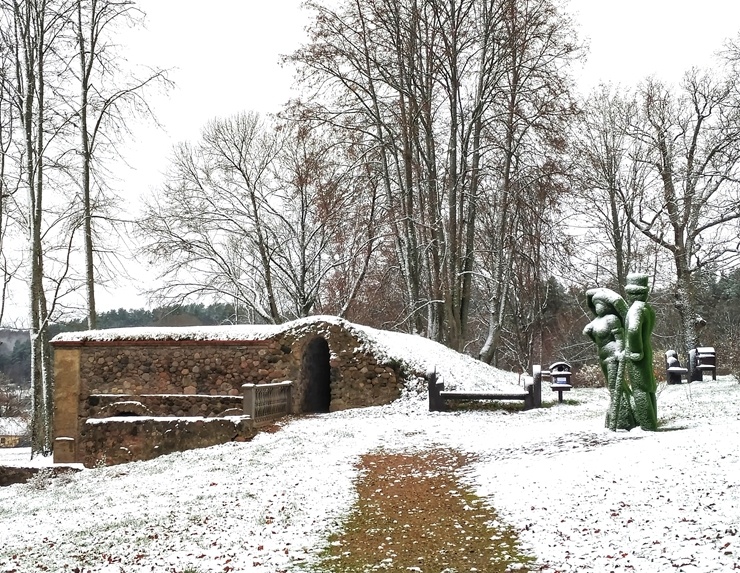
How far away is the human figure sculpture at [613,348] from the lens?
1085cm

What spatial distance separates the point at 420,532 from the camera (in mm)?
6855

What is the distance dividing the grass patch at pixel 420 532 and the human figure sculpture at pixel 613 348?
2948mm

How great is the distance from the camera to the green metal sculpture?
10.7 m

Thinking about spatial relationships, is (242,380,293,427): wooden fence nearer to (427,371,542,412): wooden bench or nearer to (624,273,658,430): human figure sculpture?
(427,371,542,412): wooden bench

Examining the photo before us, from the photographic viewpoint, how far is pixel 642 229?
89.7 feet

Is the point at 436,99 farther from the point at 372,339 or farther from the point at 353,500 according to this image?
the point at 353,500

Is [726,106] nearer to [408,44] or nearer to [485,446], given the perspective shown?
[408,44]

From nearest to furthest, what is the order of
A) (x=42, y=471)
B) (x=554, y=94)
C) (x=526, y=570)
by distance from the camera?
(x=526, y=570) < (x=42, y=471) < (x=554, y=94)

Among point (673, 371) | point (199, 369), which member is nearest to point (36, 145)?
point (199, 369)

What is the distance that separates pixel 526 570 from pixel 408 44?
1911 centimetres

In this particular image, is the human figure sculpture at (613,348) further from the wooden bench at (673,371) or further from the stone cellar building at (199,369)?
the wooden bench at (673,371)

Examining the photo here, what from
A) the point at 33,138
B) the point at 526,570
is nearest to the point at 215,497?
the point at 526,570

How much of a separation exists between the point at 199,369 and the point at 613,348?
11.5 meters

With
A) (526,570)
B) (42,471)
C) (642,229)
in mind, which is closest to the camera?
(526,570)
